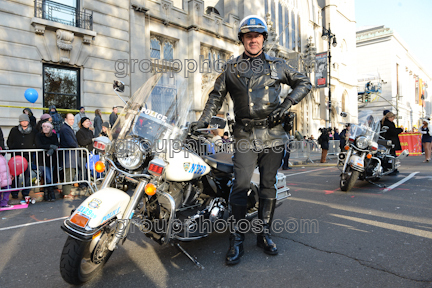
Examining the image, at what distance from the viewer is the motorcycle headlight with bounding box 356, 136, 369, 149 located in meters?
5.97

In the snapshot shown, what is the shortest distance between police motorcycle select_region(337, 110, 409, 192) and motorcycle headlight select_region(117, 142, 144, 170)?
474 cm

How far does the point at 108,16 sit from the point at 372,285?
546 inches

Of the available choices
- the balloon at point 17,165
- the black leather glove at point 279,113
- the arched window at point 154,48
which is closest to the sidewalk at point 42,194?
the balloon at point 17,165

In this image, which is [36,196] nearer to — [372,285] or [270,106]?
[270,106]

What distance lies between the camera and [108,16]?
12.8 metres

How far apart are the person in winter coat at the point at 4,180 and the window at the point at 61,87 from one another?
6266mm

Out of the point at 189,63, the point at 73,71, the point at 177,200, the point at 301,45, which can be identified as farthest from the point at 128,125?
the point at 301,45

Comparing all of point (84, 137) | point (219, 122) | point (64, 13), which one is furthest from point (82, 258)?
point (64, 13)

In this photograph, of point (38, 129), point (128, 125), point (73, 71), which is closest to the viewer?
point (128, 125)

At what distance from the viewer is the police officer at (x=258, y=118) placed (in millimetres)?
2795

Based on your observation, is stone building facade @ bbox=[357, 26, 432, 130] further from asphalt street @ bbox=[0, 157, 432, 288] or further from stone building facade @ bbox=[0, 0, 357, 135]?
asphalt street @ bbox=[0, 157, 432, 288]

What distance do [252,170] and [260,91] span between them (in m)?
0.78

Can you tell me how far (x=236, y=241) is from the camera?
2754mm

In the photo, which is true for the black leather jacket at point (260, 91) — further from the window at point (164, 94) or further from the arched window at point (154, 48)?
the arched window at point (154, 48)
